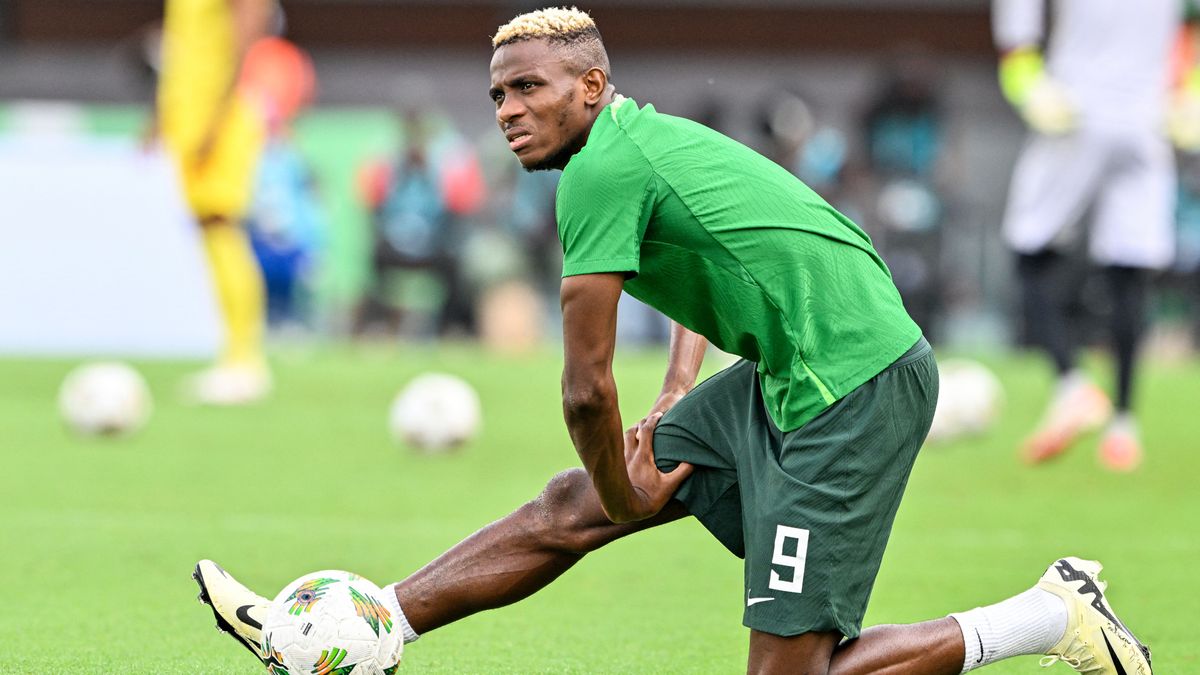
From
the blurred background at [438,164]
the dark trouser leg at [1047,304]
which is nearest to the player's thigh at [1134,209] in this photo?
the dark trouser leg at [1047,304]

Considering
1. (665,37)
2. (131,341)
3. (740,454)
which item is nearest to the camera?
(740,454)

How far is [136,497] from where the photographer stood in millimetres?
8602

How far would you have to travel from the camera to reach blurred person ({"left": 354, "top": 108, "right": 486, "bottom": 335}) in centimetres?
1809

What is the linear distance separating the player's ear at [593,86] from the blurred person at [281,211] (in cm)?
1350

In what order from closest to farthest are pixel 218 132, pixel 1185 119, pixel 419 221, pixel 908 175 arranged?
1. pixel 218 132
2. pixel 1185 119
3. pixel 419 221
4. pixel 908 175

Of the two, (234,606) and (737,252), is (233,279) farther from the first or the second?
(737,252)

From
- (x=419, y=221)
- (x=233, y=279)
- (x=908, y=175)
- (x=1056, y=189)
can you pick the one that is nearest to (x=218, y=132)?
(x=233, y=279)

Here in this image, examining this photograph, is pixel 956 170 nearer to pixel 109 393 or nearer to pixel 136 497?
pixel 109 393

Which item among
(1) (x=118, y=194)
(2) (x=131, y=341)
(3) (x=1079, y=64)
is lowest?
(2) (x=131, y=341)

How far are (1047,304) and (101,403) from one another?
17.3ft

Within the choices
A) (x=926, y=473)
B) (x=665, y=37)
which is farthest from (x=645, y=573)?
(x=665, y=37)

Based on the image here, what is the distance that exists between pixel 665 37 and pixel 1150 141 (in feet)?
46.0

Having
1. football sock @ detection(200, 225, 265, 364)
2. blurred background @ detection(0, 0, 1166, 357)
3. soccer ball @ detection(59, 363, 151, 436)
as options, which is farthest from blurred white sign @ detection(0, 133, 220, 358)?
soccer ball @ detection(59, 363, 151, 436)

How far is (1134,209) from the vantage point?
9.45 metres
